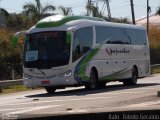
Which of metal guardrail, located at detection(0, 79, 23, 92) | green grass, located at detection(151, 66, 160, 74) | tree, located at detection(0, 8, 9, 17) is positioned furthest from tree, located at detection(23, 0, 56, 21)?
metal guardrail, located at detection(0, 79, 23, 92)

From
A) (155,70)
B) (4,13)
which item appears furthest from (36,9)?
(155,70)

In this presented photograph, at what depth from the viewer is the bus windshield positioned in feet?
78.8

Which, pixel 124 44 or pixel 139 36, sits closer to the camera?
pixel 124 44

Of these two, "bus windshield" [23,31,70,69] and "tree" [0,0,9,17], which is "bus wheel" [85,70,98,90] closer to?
"bus windshield" [23,31,70,69]

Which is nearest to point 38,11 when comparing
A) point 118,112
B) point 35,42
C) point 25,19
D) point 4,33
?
point 25,19

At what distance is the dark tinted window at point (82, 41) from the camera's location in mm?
24219

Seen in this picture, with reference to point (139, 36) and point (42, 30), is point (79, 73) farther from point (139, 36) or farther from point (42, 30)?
point (139, 36)

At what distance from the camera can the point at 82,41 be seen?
24.7 m

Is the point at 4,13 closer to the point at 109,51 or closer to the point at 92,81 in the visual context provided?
the point at 109,51

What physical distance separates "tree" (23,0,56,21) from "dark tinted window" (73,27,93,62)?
4226 cm

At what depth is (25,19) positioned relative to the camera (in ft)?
217

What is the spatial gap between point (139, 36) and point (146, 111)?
26.1 m

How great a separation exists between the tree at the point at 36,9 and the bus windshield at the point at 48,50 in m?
42.8

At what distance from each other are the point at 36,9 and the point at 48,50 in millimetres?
46984
